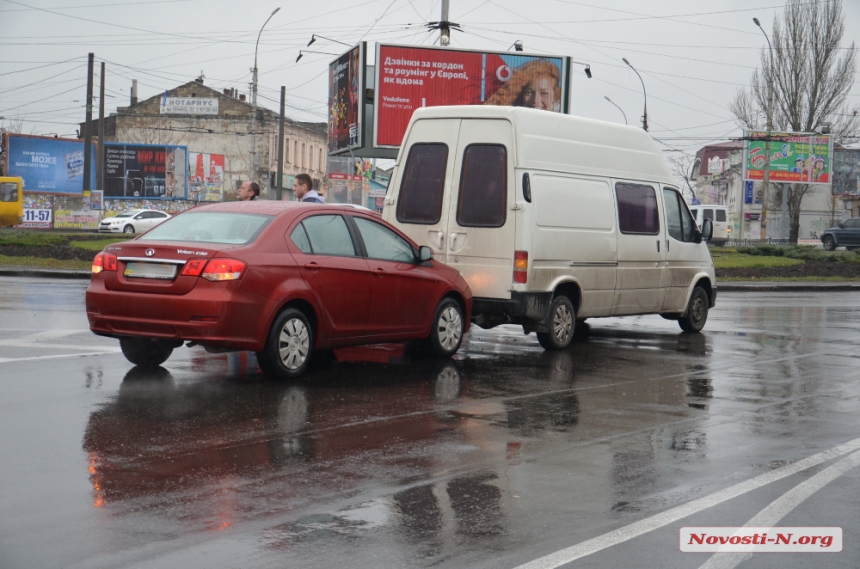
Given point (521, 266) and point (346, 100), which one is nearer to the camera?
point (521, 266)

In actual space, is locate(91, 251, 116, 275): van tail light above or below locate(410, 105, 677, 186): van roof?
below

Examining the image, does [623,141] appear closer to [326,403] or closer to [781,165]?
[326,403]

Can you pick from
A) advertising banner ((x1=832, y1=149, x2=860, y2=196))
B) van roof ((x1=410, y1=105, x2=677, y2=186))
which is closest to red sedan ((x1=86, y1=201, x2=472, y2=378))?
van roof ((x1=410, y1=105, x2=677, y2=186))

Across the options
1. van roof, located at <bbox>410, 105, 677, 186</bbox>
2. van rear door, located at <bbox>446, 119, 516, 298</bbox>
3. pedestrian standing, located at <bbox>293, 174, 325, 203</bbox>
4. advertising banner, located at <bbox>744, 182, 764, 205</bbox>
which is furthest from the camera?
advertising banner, located at <bbox>744, 182, 764, 205</bbox>

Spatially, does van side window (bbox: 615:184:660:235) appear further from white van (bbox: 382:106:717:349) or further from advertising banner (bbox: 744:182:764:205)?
advertising banner (bbox: 744:182:764:205)

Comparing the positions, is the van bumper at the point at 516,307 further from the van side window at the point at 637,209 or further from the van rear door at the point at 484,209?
the van side window at the point at 637,209

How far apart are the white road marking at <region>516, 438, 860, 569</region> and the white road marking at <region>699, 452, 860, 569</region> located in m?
0.14

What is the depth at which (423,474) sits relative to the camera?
600 centimetres

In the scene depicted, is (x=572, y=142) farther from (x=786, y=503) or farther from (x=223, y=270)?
(x=786, y=503)

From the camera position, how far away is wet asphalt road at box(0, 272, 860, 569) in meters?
4.66

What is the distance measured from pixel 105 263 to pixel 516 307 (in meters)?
4.34

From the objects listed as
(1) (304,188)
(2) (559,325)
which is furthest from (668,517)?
(1) (304,188)

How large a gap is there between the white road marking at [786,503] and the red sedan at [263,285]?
14.8 ft

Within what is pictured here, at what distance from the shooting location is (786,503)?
5539mm
